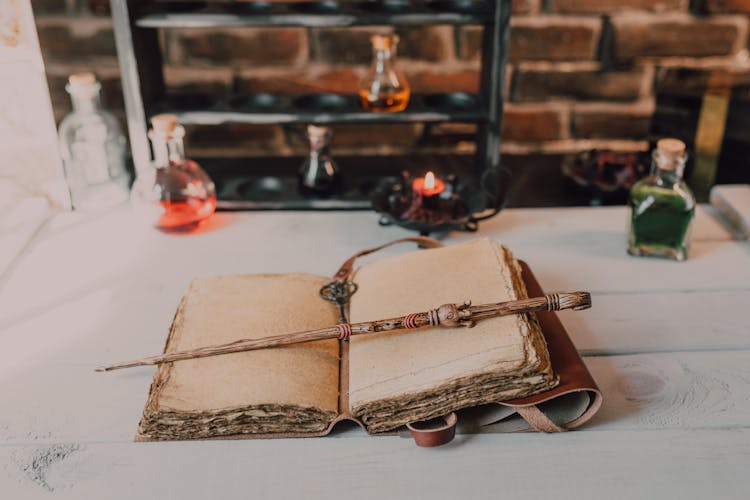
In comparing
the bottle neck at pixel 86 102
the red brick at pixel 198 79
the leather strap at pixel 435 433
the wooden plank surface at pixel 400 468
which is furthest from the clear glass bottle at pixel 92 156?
the leather strap at pixel 435 433

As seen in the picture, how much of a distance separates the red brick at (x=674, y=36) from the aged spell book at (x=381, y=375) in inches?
36.0

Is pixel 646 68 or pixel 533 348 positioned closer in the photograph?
pixel 533 348

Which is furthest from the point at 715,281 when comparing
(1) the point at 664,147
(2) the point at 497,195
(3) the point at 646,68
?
(3) the point at 646,68

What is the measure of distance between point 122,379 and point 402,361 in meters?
0.32

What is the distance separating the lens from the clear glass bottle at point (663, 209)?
111 cm

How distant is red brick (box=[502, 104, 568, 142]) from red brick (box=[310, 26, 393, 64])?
33 centimetres

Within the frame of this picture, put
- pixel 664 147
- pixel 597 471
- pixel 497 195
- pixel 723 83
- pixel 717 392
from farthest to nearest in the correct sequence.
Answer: pixel 723 83 < pixel 497 195 < pixel 664 147 < pixel 717 392 < pixel 597 471

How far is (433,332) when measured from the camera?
0.86 meters

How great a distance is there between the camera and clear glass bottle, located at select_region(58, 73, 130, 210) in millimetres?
1367

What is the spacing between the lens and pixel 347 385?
85 centimetres

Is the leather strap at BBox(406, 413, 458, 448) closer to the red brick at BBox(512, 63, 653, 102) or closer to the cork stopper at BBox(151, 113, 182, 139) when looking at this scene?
the cork stopper at BBox(151, 113, 182, 139)

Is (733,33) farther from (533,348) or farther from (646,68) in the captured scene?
(533,348)

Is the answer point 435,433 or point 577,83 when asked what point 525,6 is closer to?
point 577,83

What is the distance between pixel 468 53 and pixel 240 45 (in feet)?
1.54
